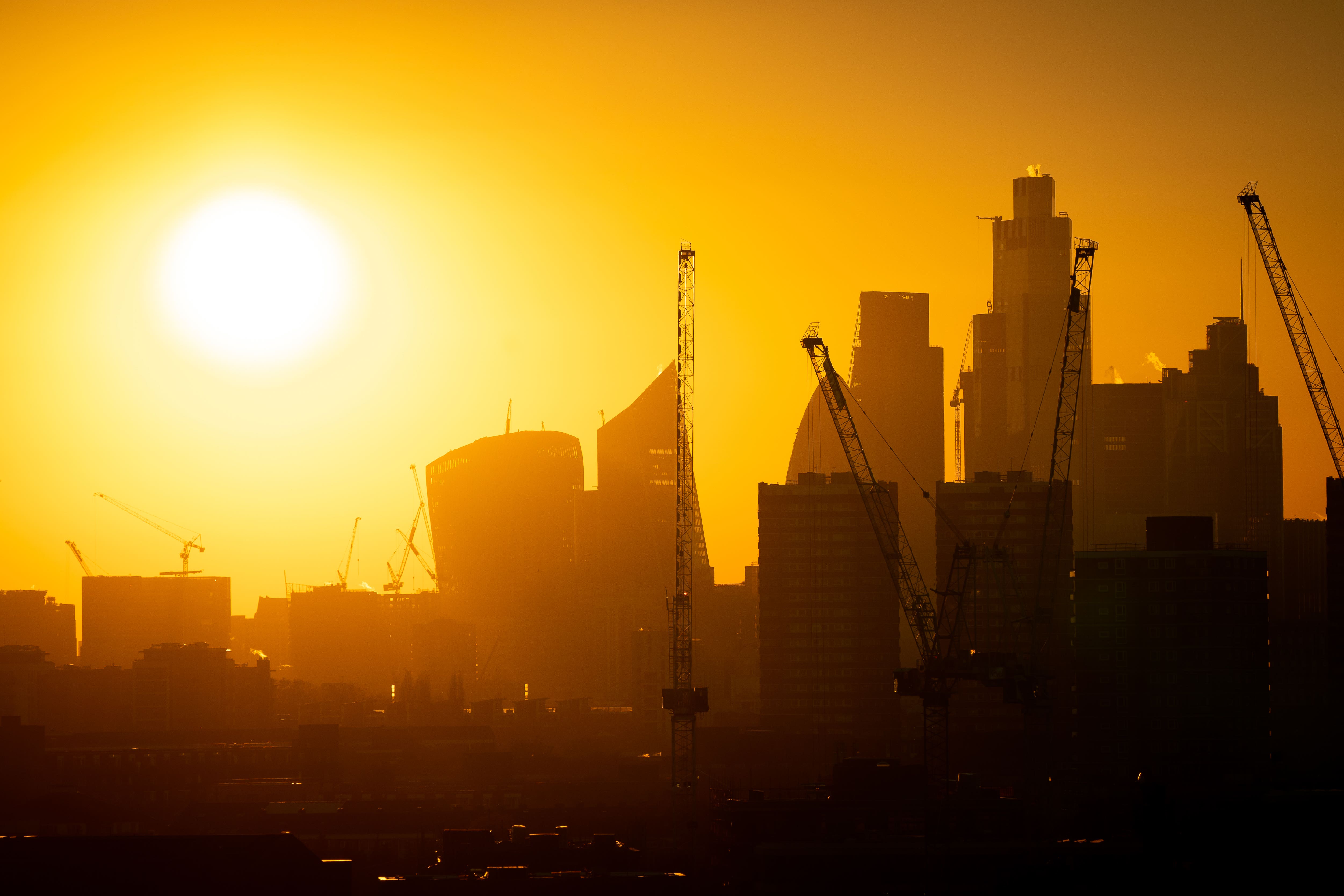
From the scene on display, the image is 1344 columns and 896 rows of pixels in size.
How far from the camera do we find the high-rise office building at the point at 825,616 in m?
156

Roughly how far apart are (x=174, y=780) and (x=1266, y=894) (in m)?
87.2

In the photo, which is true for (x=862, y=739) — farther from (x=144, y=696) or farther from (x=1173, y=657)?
(x=144, y=696)

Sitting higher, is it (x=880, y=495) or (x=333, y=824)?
(x=880, y=495)

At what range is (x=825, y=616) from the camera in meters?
159

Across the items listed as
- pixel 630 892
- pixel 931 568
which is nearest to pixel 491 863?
pixel 630 892

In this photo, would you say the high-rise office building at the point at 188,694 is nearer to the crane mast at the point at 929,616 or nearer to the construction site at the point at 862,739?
the construction site at the point at 862,739

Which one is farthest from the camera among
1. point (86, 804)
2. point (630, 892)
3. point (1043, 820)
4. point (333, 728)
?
point (333, 728)

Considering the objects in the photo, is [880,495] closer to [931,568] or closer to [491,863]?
[931,568]

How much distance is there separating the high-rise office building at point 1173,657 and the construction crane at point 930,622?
321 inches

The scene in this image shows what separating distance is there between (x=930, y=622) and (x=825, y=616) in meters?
26.6

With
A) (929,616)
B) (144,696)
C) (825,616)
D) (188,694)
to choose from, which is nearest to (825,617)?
(825,616)

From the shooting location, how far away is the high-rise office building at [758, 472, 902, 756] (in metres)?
156

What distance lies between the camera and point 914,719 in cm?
15312

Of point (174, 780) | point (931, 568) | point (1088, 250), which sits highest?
point (1088, 250)
